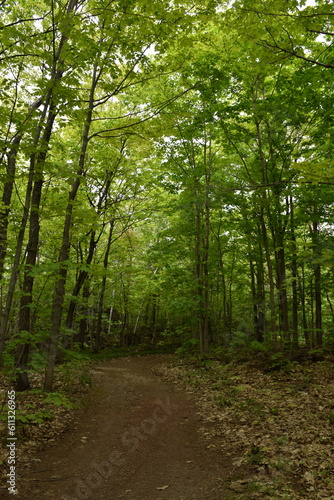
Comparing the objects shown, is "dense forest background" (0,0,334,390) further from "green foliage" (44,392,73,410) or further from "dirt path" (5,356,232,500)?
"dirt path" (5,356,232,500)

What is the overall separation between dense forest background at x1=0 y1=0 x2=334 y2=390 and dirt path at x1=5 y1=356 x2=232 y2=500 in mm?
1858

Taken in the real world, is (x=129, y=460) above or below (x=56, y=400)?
below

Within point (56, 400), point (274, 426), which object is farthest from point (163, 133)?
point (274, 426)

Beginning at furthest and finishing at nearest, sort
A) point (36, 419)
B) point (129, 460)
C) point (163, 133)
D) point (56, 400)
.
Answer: point (163, 133) → point (56, 400) → point (36, 419) → point (129, 460)

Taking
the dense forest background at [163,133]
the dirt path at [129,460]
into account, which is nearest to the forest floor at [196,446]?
the dirt path at [129,460]

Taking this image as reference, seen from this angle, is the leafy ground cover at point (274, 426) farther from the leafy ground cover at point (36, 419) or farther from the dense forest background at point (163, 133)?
the leafy ground cover at point (36, 419)

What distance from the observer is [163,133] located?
328 inches

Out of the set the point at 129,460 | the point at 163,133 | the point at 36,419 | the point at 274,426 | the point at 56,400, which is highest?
the point at 163,133

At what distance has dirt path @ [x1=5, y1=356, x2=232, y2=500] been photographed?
13.3 ft

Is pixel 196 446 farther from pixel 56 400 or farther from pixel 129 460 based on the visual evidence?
pixel 56 400

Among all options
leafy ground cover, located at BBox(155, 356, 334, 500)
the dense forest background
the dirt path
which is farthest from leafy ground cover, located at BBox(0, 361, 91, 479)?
leafy ground cover, located at BBox(155, 356, 334, 500)

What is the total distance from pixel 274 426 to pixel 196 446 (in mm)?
1470

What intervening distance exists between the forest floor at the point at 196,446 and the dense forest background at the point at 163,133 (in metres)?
1.79

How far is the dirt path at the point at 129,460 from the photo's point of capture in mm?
4059
